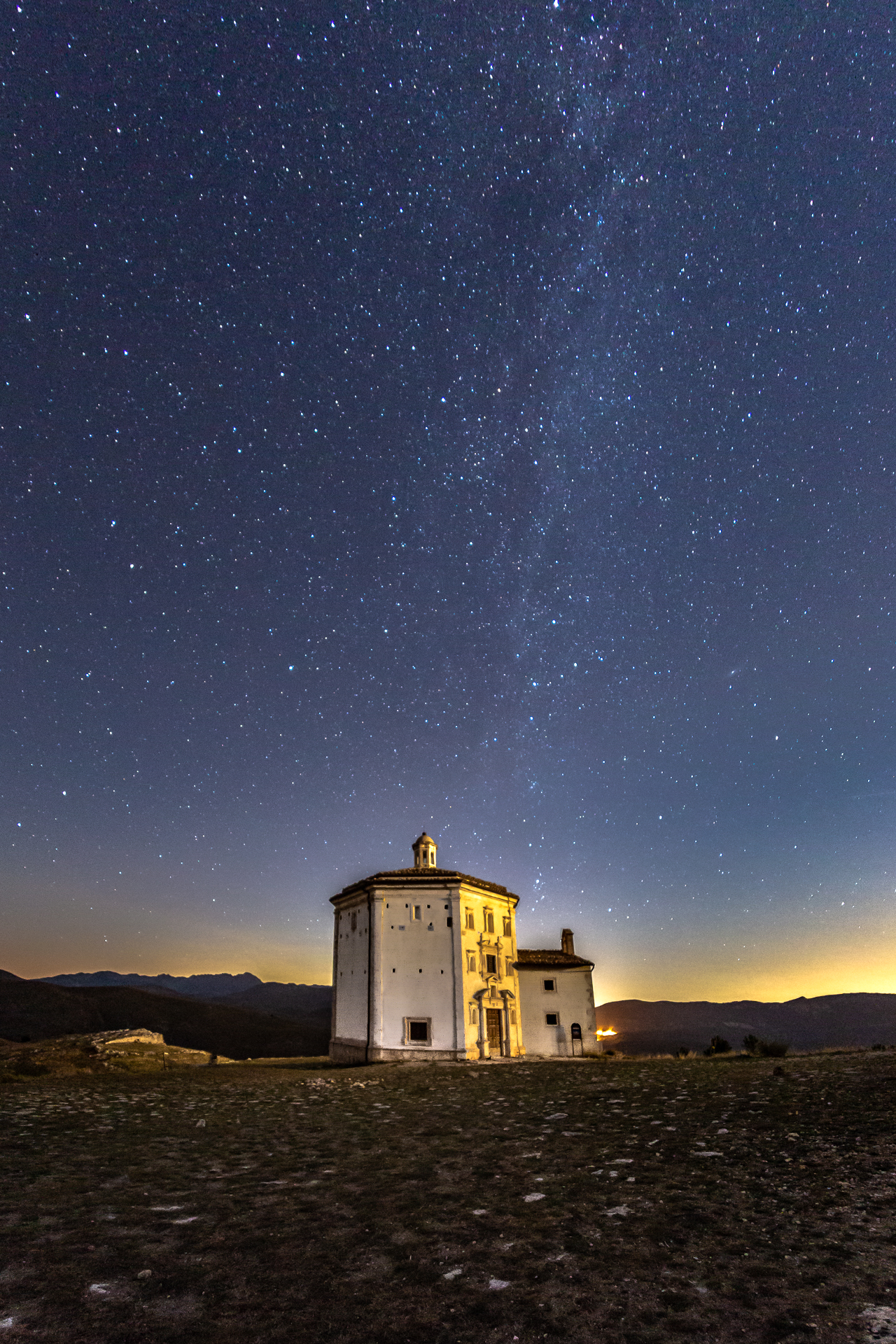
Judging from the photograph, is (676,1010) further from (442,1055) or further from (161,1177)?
(161,1177)

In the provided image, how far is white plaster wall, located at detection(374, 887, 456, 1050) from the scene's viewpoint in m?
31.5

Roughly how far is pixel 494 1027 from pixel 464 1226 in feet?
107

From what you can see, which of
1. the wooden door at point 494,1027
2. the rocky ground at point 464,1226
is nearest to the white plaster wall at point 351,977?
the wooden door at point 494,1027

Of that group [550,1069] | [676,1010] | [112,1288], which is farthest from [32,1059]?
[676,1010]

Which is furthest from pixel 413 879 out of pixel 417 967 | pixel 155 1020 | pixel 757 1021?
pixel 757 1021

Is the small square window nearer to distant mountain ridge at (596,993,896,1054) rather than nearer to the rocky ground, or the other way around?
the rocky ground

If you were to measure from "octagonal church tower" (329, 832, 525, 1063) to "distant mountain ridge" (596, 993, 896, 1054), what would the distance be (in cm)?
11810

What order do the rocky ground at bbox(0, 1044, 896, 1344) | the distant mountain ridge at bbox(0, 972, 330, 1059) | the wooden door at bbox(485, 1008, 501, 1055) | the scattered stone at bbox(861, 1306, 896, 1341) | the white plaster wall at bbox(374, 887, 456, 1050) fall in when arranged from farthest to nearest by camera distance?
the distant mountain ridge at bbox(0, 972, 330, 1059) < the wooden door at bbox(485, 1008, 501, 1055) < the white plaster wall at bbox(374, 887, 456, 1050) < the rocky ground at bbox(0, 1044, 896, 1344) < the scattered stone at bbox(861, 1306, 896, 1341)

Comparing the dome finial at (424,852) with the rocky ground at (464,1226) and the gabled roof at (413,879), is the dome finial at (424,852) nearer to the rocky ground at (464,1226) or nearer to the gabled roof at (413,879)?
the gabled roof at (413,879)

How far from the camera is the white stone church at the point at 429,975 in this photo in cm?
3156

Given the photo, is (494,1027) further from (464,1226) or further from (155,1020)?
(155,1020)

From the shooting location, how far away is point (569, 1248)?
4.78 metres

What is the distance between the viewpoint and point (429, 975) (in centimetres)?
3231

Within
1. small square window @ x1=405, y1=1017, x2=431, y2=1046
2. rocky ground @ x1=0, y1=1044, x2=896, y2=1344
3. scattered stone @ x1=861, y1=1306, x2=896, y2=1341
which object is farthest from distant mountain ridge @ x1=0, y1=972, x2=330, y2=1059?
scattered stone @ x1=861, y1=1306, x2=896, y2=1341
